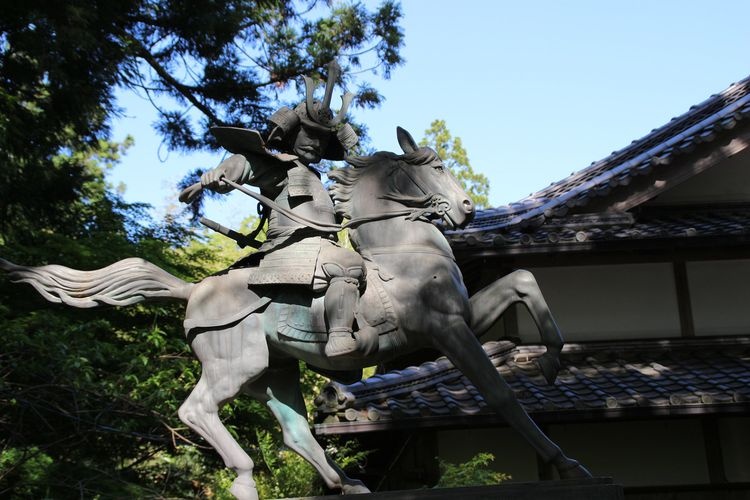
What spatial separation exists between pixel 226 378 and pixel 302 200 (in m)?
1.12

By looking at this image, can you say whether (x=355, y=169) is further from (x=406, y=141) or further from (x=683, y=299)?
(x=683, y=299)

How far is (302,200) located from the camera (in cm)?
473

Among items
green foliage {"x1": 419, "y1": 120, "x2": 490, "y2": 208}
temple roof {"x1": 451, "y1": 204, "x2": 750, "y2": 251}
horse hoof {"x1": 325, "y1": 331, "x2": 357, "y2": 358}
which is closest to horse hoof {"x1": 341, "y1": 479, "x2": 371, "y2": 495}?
horse hoof {"x1": 325, "y1": 331, "x2": 357, "y2": 358}

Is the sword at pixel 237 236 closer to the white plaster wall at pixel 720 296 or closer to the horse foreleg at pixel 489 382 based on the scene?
the horse foreleg at pixel 489 382

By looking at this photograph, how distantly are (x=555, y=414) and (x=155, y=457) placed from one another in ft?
20.3

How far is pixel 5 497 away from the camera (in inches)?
376

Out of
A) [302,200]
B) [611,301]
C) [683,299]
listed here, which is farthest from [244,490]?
[683,299]

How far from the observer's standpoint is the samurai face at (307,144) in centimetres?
480

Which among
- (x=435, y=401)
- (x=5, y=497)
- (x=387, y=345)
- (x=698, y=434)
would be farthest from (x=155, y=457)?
(x=387, y=345)

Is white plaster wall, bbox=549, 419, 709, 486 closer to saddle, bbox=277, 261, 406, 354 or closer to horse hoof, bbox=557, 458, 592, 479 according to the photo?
horse hoof, bbox=557, 458, 592, 479

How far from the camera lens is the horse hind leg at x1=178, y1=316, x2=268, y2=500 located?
14.6 feet

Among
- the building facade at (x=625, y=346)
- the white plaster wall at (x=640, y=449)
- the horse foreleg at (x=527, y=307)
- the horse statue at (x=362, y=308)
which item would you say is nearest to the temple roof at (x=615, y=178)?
the building facade at (x=625, y=346)

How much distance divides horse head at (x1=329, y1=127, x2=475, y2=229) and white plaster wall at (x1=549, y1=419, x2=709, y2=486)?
5510 millimetres

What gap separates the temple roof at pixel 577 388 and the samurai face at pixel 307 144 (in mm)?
3646
